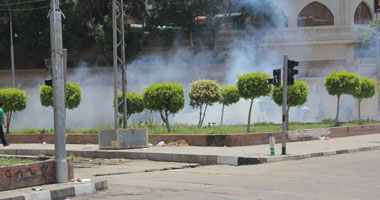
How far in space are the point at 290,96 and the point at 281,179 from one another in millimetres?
12662

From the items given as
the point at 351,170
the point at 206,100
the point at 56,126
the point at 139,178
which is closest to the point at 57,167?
the point at 56,126

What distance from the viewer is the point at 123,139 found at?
18891 millimetres

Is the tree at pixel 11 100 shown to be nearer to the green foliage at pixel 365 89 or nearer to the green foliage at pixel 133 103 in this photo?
the green foliage at pixel 133 103

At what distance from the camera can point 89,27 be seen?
39094 mm

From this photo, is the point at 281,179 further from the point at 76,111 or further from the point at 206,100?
the point at 76,111

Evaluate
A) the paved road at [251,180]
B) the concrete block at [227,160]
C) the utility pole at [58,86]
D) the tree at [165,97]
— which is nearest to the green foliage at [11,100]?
the tree at [165,97]

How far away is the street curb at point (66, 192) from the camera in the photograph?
872cm

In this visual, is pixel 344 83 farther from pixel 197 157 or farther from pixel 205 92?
pixel 197 157

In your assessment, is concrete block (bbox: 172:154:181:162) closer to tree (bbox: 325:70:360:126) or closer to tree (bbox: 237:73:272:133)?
tree (bbox: 237:73:272:133)

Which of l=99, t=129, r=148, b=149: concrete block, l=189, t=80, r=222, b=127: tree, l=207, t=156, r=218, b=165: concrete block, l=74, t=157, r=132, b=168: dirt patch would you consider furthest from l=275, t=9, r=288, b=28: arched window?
l=207, t=156, r=218, b=165: concrete block

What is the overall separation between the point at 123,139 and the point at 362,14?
26.7m

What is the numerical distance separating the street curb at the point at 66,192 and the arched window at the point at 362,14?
33105mm

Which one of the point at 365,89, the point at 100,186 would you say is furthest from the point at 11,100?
the point at 100,186

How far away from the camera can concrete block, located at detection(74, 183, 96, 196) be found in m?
9.52
